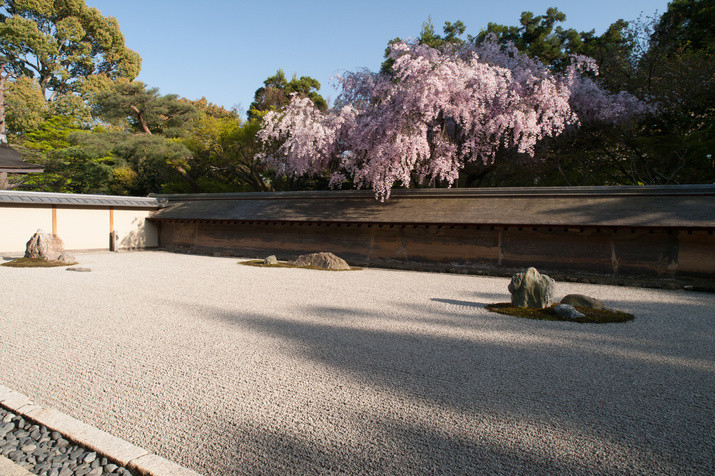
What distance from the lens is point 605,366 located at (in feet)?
12.8

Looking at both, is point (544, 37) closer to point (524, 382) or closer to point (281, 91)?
point (281, 91)

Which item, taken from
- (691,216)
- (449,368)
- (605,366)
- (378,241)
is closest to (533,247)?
(691,216)

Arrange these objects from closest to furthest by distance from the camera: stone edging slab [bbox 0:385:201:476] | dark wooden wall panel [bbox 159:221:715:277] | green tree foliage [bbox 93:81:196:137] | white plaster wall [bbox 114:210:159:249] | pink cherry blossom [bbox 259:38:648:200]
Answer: stone edging slab [bbox 0:385:201:476] < dark wooden wall panel [bbox 159:221:715:277] < pink cherry blossom [bbox 259:38:648:200] < white plaster wall [bbox 114:210:159:249] < green tree foliage [bbox 93:81:196:137]

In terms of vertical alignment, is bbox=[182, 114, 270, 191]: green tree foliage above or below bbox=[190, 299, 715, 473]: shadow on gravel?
above

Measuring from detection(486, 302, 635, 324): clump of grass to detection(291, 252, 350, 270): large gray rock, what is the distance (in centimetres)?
524

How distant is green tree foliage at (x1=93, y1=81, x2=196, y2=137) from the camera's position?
21.9m

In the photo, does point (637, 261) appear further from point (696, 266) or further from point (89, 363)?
point (89, 363)

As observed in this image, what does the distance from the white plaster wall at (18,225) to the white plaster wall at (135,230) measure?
2201mm

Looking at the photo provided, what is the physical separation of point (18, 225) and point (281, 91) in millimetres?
16801

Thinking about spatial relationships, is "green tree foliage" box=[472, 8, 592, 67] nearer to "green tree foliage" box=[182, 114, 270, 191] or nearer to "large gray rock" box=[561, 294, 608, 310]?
"green tree foliage" box=[182, 114, 270, 191]

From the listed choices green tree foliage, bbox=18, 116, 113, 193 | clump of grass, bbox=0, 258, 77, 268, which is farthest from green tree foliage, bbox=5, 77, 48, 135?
clump of grass, bbox=0, 258, 77, 268

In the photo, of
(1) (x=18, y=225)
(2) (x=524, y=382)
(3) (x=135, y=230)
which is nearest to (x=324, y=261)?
(2) (x=524, y=382)

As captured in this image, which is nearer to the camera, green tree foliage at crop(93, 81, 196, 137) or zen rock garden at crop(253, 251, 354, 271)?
zen rock garden at crop(253, 251, 354, 271)

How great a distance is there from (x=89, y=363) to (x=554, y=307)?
18.7 feet
